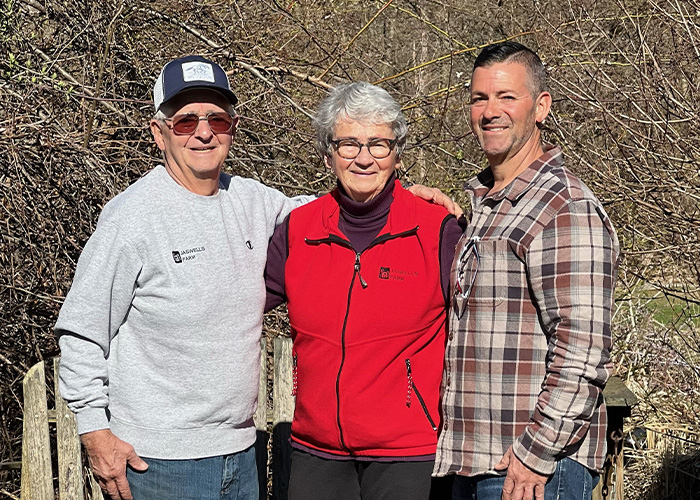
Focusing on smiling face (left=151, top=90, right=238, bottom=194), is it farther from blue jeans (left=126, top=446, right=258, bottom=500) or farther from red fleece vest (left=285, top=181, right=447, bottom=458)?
blue jeans (left=126, top=446, right=258, bottom=500)

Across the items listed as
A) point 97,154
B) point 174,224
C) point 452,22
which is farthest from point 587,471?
point 452,22

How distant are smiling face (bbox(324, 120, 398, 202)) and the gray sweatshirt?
1.59 ft

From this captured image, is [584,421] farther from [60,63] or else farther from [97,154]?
[60,63]

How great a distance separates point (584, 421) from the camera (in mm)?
2377

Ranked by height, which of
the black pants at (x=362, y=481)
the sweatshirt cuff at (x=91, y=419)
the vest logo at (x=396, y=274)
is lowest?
the black pants at (x=362, y=481)

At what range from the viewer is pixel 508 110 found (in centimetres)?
261

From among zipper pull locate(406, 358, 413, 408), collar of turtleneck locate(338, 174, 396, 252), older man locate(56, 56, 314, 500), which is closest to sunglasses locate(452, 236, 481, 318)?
zipper pull locate(406, 358, 413, 408)

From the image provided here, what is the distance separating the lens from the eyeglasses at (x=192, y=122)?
2.91 meters

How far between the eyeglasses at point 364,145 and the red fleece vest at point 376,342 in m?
0.19

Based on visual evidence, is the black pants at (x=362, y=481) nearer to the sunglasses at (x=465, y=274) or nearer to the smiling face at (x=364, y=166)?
the sunglasses at (x=465, y=274)

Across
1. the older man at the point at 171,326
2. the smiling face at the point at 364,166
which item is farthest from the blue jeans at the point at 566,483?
the smiling face at the point at 364,166

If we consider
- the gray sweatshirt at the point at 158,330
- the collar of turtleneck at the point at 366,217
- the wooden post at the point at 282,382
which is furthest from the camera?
the wooden post at the point at 282,382

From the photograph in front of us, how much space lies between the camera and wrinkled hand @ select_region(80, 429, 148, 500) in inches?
110

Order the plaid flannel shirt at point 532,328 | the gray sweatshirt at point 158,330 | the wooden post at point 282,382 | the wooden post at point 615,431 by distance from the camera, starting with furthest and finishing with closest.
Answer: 1. the wooden post at point 282,382
2. the wooden post at point 615,431
3. the gray sweatshirt at point 158,330
4. the plaid flannel shirt at point 532,328
